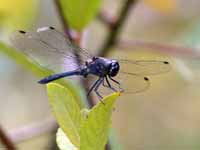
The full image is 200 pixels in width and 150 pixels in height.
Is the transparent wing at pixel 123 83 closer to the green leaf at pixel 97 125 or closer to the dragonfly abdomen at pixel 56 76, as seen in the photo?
the dragonfly abdomen at pixel 56 76

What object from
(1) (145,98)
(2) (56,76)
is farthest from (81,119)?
(1) (145,98)

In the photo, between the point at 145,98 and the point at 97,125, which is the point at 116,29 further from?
the point at 145,98

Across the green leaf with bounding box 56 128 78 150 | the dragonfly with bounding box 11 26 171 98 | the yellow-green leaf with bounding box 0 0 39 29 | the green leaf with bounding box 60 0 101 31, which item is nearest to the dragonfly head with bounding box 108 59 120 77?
the dragonfly with bounding box 11 26 171 98

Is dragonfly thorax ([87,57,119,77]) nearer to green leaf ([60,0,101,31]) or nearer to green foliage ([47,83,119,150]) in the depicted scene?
green leaf ([60,0,101,31])

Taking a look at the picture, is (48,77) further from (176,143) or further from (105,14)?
(176,143)

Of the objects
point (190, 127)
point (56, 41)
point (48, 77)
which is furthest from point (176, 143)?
point (48, 77)
